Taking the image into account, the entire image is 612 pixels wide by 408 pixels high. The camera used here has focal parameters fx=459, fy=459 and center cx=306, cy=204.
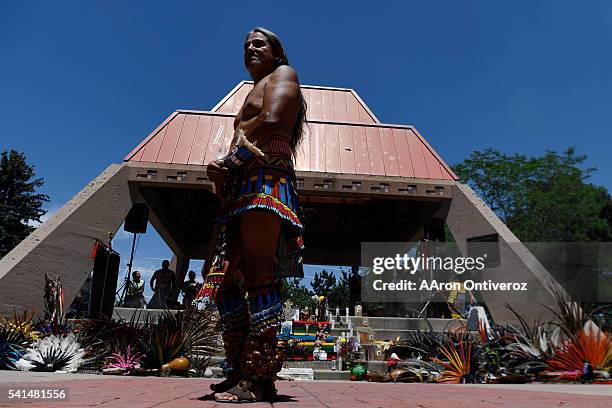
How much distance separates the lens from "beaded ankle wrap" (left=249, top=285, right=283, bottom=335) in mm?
2080

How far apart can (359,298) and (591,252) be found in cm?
1327

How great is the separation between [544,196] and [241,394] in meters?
27.2

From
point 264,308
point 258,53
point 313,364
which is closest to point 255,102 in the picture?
point 258,53

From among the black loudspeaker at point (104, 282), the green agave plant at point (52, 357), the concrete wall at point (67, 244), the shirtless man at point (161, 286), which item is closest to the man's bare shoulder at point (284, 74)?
the green agave plant at point (52, 357)

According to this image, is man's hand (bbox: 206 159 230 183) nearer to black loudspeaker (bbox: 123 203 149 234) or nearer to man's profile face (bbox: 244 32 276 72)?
man's profile face (bbox: 244 32 276 72)

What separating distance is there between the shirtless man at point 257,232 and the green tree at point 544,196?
86.1 ft

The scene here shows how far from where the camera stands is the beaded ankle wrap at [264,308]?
6.82 feet

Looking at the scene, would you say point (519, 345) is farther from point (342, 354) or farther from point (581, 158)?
point (581, 158)

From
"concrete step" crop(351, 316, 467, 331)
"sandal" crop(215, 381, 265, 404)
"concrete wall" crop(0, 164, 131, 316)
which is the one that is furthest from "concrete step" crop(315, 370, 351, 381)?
"concrete wall" crop(0, 164, 131, 316)

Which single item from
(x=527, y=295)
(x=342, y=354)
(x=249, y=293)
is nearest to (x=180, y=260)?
(x=342, y=354)

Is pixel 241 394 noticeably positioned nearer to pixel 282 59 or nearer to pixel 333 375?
pixel 282 59

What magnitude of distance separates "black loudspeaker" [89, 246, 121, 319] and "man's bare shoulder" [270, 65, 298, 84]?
22.1 feet

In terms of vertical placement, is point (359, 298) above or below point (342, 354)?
above

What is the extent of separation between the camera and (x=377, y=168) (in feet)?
31.9
